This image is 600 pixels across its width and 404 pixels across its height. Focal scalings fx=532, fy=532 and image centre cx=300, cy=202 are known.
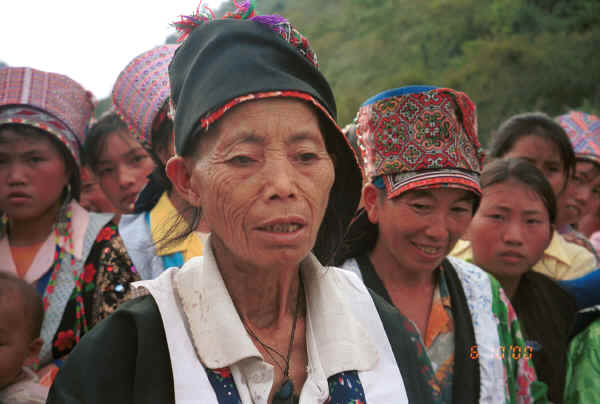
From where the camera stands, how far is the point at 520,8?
752 inches

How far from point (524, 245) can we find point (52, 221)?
2669 mm

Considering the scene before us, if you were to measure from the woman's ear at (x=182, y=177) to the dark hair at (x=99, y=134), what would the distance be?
8.08ft

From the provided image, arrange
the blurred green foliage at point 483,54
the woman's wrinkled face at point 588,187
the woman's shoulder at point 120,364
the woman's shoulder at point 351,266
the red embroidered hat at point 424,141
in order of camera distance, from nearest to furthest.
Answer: the woman's shoulder at point 120,364, the red embroidered hat at point 424,141, the woman's shoulder at point 351,266, the woman's wrinkled face at point 588,187, the blurred green foliage at point 483,54

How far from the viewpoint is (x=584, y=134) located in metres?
5.23

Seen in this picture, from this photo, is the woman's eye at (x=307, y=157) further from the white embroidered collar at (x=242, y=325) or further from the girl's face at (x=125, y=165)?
the girl's face at (x=125, y=165)

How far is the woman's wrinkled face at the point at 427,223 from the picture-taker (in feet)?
8.31

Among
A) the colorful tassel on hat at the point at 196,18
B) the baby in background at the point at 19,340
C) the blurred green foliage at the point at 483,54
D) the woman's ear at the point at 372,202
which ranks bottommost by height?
the baby in background at the point at 19,340

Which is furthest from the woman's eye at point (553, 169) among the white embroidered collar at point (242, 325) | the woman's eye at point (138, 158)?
the woman's eye at point (138, 158)

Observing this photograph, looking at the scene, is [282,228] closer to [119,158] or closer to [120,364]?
[120,364]

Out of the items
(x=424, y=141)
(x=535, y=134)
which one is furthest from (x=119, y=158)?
(x=535, y=134)

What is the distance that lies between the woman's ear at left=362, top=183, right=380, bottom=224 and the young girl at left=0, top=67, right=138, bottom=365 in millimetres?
1216

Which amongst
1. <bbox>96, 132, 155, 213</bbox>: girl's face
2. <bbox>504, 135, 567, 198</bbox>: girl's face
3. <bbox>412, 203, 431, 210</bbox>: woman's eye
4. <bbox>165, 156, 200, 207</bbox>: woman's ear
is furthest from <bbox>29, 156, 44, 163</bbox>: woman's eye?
<bbox>504, 135, 567, 198</bbox>: girl's face

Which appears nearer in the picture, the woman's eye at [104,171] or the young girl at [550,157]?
the young girl at [550,157]

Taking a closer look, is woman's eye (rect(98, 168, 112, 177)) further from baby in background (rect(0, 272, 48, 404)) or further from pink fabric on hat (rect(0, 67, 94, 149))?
baby in background (rect(0, 272, 48, 404))
